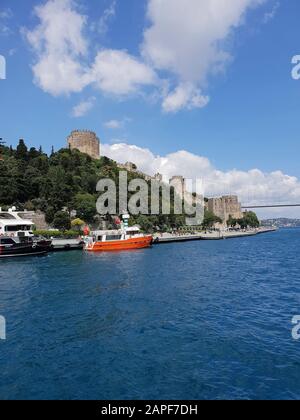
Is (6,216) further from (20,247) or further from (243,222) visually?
(243,222)

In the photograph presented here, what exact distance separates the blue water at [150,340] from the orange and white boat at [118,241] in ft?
85.2

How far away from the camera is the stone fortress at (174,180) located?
125 metres

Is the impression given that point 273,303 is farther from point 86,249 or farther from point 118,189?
point 118,189

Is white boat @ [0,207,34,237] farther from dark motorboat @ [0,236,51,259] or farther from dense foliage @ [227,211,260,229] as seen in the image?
dense foliage @ [227,211,260,229]

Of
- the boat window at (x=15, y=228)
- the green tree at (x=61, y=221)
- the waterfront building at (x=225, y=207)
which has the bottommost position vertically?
the boat window at (x=15, y=228)

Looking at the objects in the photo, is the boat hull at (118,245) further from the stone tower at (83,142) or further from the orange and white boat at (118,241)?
the stone tower at (83,142)

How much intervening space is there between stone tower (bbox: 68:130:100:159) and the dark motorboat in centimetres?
8632

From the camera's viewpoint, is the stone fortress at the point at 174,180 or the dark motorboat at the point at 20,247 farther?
the stone fortress at the point at 174,180

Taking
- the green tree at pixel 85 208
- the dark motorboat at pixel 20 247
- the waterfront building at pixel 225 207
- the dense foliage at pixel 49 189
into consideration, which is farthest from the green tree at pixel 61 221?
the waterfront building at pixel 225 207

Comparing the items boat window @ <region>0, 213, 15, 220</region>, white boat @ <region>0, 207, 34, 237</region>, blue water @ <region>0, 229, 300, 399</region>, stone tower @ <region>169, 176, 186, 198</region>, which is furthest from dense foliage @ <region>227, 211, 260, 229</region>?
blue water @ <region>0, 229, 300, 399</region>

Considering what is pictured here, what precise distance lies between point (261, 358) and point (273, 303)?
7439 millimetres

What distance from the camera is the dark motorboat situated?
40.2 m

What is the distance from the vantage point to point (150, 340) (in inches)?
479
